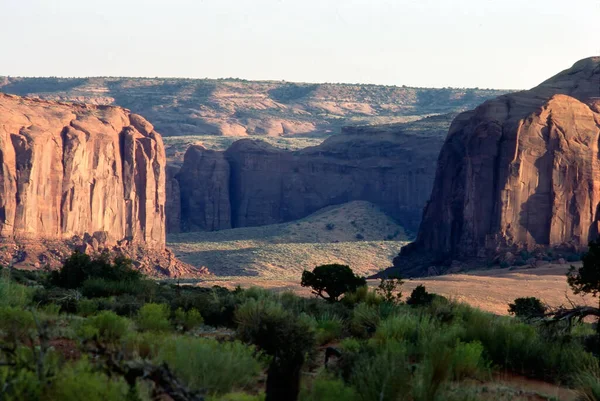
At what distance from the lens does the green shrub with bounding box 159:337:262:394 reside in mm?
10102

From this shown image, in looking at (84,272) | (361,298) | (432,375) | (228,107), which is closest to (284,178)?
(84,272)

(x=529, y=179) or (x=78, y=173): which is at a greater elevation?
(x=529, y=179)

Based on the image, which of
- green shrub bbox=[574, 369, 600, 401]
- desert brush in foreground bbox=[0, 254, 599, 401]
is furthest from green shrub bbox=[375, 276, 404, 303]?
green shrub bbox=[574, 369, 600, 401]

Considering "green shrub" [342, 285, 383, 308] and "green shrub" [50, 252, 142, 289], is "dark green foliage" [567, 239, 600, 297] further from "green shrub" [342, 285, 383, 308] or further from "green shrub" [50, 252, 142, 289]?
"green shrub" [50, 252, 142, 289]

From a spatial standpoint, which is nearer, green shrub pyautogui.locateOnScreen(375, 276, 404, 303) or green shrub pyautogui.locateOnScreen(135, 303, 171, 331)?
green shrub pyautogui.locateOnScreen(135, 303, 171, 331)

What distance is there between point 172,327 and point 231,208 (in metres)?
90.6

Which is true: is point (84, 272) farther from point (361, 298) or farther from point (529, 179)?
point (529, 179)

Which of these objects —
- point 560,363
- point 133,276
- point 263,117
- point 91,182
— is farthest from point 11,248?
point 263,117

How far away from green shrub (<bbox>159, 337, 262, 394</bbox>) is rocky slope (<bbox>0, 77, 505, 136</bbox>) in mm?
150758

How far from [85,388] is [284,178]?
315 feet

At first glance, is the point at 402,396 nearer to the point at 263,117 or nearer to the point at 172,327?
the point at 172,327

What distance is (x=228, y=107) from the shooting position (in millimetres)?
182375

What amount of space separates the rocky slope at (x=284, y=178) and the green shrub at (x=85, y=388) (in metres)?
92.4

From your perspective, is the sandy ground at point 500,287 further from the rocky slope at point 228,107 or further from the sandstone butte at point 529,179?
the rocky slope at point 228,107
